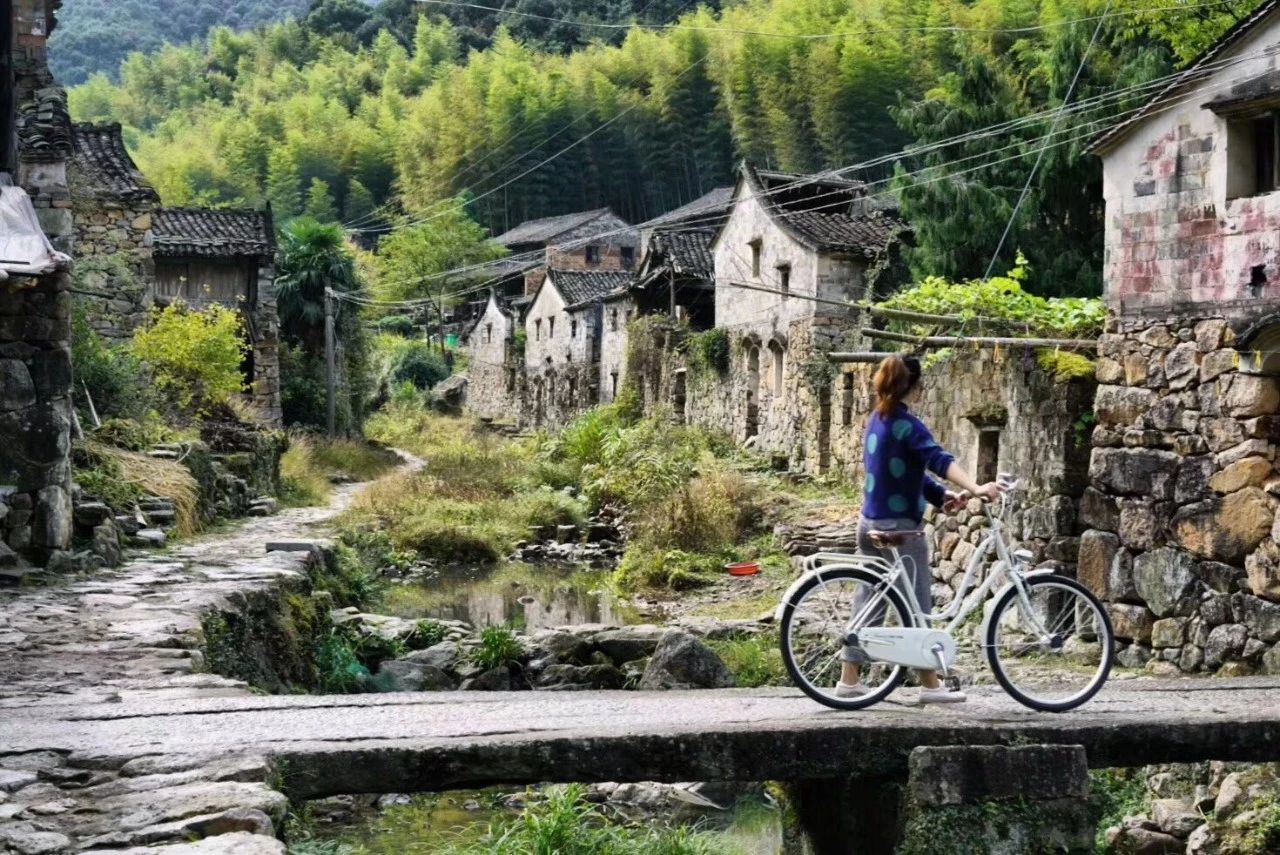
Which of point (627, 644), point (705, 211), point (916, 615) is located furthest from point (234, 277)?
point (916, 615)

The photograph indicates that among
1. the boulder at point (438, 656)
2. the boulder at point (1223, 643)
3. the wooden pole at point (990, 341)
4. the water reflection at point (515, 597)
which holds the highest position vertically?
the wooden pole at point (990, 341)

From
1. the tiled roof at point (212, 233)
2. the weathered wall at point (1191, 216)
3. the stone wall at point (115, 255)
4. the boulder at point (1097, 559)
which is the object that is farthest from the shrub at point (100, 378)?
the tiled roof at point (212, 233)

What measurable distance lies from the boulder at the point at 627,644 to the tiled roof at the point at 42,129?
301 inches

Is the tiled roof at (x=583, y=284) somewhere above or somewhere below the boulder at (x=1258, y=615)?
above

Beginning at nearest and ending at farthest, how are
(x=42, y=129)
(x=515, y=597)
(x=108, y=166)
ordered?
(x=42, y=129), (x=515, y=597), (x=108, y=166)

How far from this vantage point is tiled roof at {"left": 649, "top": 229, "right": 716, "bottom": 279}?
107 feet

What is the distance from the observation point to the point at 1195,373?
36.6 ft

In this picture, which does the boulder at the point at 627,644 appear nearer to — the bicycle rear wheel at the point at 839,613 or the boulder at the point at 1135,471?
the boulder at the point at 1135,471

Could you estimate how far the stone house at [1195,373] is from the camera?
34.7ft

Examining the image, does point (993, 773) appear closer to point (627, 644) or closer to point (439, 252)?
point (627, 644)

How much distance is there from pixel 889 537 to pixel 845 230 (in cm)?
1955

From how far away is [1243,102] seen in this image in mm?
10812

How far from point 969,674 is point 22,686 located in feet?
23.8

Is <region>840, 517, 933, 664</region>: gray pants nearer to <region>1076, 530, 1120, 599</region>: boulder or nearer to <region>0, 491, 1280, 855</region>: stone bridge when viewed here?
<region>0, 491, 1280, 855</region>: stone bridge
